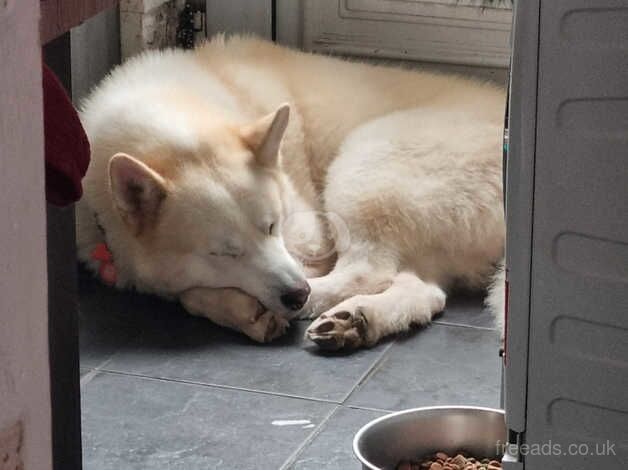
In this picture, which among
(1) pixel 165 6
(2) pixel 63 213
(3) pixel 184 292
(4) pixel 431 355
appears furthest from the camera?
(1) pixel 165 6

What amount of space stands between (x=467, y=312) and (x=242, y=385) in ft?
2.53

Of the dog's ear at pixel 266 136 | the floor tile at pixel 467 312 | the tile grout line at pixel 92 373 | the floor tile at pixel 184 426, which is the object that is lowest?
the tile grout line at pixel 92 373

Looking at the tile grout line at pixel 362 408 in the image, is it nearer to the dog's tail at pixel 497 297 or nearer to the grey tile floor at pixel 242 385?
the grey tile floor at pixel 242 385

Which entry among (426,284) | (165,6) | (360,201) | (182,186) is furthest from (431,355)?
(165,6)

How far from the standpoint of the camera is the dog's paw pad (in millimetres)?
2918

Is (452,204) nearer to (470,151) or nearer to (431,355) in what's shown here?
(470,151)

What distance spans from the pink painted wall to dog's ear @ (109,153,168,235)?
2.02 m

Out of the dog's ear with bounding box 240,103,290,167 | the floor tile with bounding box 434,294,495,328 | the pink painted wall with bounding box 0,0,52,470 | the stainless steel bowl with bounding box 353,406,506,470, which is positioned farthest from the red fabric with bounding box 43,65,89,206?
the floor tile with bounding box 434,294,495,328

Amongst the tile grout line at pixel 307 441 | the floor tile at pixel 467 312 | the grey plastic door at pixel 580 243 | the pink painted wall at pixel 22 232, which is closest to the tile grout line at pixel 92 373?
the tile grout line at pixel 307 441

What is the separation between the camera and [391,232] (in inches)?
126

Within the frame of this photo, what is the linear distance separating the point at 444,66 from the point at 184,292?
1.46 metres

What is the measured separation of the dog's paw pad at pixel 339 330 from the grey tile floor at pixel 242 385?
1.4 inches

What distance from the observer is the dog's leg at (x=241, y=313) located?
9.89 ft

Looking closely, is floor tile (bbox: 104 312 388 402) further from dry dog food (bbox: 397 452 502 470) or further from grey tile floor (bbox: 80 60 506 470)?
dry dog food (bbox: 397 452 502 470)
